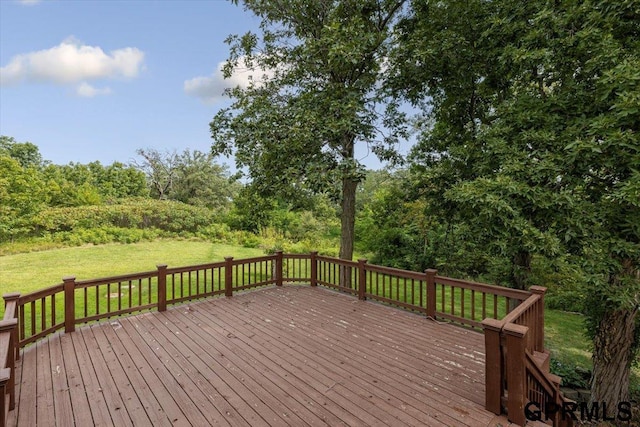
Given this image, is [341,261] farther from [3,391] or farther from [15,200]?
[15,200]

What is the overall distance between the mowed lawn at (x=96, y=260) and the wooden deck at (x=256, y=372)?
5024 mm

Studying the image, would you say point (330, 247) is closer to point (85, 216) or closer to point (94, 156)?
point (85, 216)

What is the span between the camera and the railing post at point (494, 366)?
2.72m

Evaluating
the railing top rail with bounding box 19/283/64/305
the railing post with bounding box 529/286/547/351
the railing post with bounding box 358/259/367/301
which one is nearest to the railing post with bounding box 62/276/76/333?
the railing top rail with bounding box 19/283/64/305

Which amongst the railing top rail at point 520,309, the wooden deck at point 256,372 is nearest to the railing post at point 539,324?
the railing top rail at point 520,309

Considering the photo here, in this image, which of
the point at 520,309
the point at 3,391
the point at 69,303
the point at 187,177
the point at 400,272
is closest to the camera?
the point at 3,391

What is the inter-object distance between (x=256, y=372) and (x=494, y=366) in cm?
253

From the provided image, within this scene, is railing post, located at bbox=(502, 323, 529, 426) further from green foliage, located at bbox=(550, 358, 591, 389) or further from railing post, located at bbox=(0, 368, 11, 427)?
green foliage, located at bbox=(550, 358, 591, 389)

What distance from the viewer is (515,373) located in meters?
2.63

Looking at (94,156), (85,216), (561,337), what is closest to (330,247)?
(561,337)

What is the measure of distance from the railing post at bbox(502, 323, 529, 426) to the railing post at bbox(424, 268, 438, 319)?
2468 mm

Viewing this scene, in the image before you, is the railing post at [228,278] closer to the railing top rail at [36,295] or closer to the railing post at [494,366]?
the railing top rail at [36,295]

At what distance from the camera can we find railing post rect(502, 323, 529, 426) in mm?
2568

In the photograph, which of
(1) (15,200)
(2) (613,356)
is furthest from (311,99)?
(1) (15,200)
